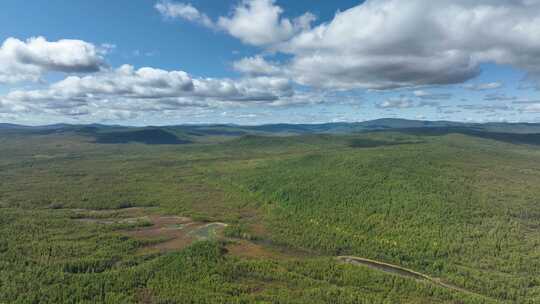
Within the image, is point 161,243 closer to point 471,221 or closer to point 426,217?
point 426,217

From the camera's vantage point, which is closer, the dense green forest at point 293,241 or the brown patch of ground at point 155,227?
the dense green forest at point 293,241

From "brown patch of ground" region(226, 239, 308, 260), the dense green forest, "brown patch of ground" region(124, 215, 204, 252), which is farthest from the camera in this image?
"brown patch of ground" region(124, 215, 204, 252)

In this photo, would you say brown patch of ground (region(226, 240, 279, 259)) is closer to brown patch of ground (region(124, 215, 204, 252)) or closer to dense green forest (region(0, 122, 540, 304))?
dense green forest (region(0, 122, 540, 304))

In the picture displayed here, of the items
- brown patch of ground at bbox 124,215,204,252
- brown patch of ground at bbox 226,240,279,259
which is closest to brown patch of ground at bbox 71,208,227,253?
brown patch of ground at bbox 124,215,204,252

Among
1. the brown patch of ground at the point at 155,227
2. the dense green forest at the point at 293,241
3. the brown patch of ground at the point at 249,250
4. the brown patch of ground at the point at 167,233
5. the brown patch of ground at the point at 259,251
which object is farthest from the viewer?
the brown patch of ground at the point at 155,227

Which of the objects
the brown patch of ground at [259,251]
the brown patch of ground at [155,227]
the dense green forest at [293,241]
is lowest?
the brown patch of ground at [155,227]

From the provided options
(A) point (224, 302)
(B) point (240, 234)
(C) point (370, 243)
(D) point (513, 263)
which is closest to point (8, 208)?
(B) point (240, 234)

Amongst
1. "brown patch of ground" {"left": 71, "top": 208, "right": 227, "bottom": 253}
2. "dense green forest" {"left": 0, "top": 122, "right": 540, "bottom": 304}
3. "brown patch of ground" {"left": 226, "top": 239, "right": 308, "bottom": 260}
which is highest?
"dense green forest" {"left": 0, "top": 122, "right": 540, "bottom": 304}

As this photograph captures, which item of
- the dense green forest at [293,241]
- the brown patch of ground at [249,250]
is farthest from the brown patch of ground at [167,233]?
the brown patch of ground at [249,250]

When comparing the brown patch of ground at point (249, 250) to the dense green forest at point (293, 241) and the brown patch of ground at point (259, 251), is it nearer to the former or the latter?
the brown patch of ground at point (259, 251)

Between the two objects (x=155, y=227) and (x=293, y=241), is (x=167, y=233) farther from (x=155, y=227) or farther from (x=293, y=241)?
(x=293, y=241)

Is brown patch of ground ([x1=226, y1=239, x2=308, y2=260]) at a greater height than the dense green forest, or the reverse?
the dense green forest
